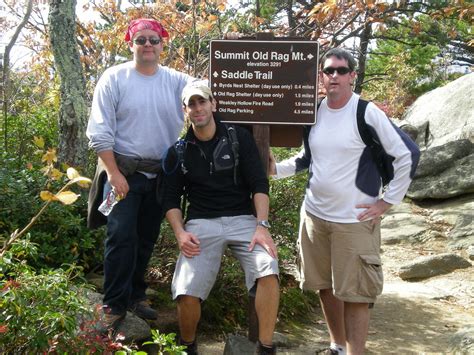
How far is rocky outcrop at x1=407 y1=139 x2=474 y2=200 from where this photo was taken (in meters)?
11.0

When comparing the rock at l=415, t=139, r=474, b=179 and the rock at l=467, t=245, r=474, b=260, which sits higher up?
the rock at l=415, t=139, r=474, b=179

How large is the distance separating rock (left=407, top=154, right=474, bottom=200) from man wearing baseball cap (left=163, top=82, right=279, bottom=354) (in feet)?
26.7

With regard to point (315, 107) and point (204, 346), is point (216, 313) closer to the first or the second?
point (204, 346)

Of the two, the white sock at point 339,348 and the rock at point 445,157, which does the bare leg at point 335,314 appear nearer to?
the white sock at point 339,348

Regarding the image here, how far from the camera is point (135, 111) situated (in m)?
3.80

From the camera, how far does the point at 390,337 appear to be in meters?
5.12

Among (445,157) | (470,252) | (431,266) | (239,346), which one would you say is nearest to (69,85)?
(239,346)

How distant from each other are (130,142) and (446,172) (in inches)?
349

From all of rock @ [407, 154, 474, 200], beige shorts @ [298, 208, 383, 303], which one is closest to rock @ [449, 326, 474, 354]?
beige shorts @ [298, 208, 383, 303]

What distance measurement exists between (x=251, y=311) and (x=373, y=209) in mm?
1004

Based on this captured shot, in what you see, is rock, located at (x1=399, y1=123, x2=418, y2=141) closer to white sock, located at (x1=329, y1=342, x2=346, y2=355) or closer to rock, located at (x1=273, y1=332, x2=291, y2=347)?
rock, located at (x1=273, y1=332, x2=291, y2=347)

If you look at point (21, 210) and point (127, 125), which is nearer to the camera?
point (127, 125)

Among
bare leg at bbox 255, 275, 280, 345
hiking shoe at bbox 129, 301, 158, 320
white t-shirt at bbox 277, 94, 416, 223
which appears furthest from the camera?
hiking shoe at bbox 129, 301, 158, 320

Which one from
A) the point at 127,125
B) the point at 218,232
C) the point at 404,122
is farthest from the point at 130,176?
the point at 404,122
